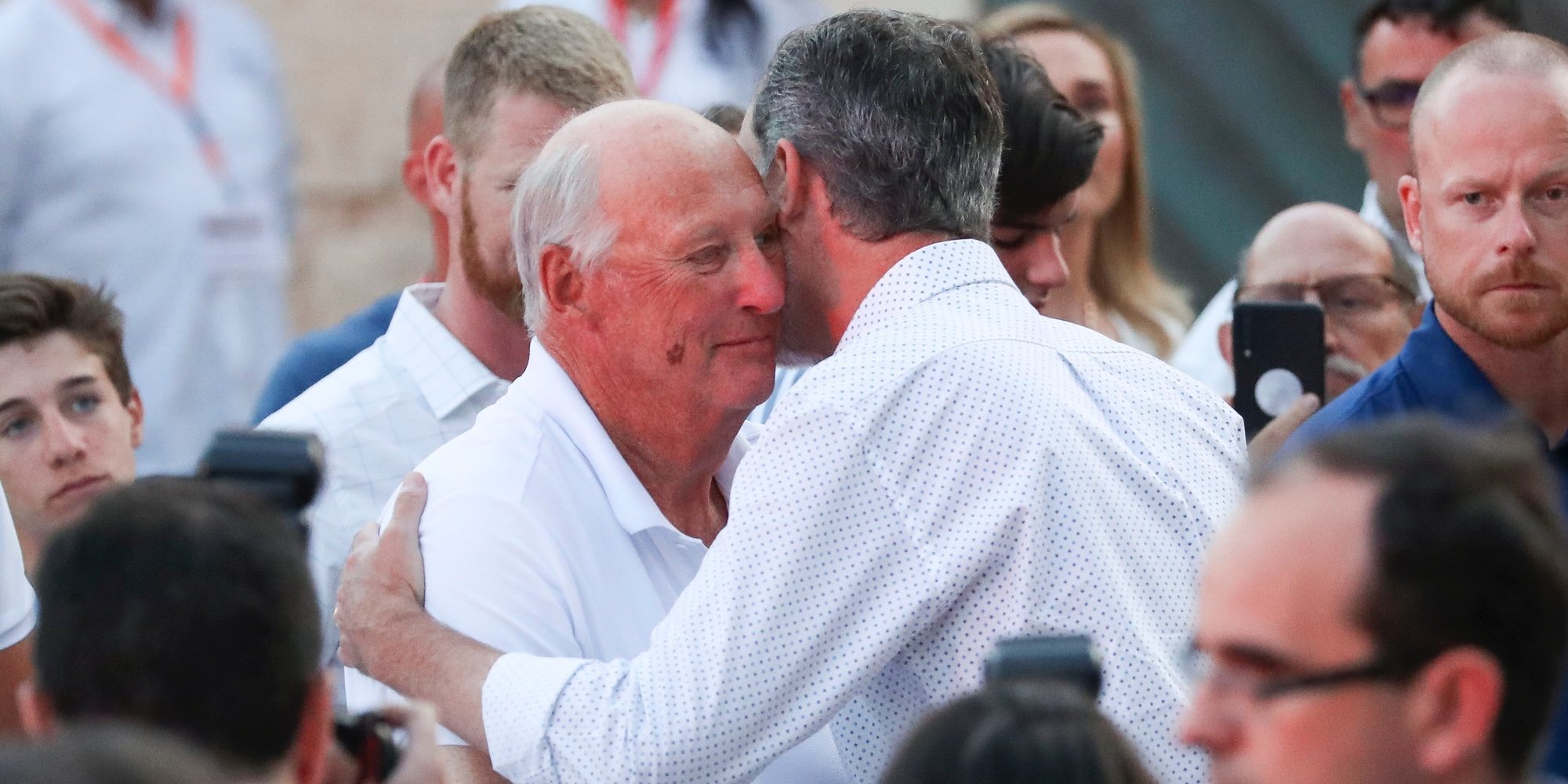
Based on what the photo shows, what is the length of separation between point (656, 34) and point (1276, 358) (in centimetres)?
239

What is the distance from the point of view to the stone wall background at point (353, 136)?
650 centimetres

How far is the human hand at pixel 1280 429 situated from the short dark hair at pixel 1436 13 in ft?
5.62

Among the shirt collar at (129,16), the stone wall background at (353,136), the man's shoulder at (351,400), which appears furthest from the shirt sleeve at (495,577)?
the stone wall background at (353,136)

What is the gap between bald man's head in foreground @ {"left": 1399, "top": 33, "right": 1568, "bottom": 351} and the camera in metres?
2.81

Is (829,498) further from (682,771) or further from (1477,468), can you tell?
(1477,468)

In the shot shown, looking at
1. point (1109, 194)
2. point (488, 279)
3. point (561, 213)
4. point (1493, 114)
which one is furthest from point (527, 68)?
point (1493, 114)

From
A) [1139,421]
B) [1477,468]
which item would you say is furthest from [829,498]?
[1477,468]

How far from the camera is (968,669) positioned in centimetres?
224

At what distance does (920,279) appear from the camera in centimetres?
242

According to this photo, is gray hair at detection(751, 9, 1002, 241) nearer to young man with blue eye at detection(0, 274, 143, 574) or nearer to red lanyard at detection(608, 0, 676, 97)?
young man with blue eye at detection(0, 274, 143, 574)

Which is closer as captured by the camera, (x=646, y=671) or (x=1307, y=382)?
(x=646, y=671)

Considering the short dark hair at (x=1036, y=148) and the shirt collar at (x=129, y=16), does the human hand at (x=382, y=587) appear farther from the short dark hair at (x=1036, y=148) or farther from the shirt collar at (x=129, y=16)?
the shirt collar at (x=129, y=16)

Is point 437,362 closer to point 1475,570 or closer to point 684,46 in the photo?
point 684,46

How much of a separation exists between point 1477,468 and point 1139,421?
852mm
